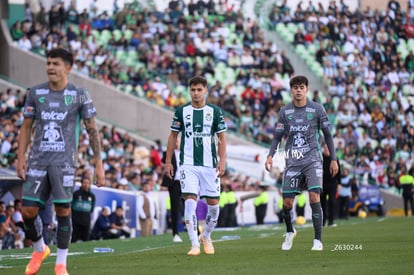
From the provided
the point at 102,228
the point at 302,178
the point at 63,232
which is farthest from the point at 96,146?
the point at 102,228

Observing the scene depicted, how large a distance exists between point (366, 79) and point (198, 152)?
32.7 meters

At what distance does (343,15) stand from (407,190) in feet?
46.0

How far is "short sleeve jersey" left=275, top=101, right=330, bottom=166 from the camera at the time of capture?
16.9m

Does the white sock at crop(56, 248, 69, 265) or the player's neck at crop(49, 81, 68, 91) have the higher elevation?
the player's neck at crop(49, 81, 68, 91)

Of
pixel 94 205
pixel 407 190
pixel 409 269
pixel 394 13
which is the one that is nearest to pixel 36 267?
pixel 409 269

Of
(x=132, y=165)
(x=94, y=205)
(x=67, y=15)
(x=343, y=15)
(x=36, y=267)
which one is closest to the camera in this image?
(x=36, y=267)

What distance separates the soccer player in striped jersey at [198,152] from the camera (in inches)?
640

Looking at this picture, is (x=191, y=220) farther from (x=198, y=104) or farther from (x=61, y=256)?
(x=61, y=256)

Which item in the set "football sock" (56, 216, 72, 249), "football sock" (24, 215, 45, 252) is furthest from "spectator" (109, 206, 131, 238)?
"football sock" (56, 216, 72, 249)

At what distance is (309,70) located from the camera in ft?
157

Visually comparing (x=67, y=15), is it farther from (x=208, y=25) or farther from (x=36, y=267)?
(x=36, y=267)

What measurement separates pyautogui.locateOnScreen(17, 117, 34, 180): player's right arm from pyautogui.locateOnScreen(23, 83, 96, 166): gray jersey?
71mm

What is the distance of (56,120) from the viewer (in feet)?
40.5

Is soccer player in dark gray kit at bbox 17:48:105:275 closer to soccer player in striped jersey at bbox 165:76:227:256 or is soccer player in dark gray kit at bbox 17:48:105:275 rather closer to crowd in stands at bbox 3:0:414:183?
soccer player in striped jersey at bbox 165:76:227:256
